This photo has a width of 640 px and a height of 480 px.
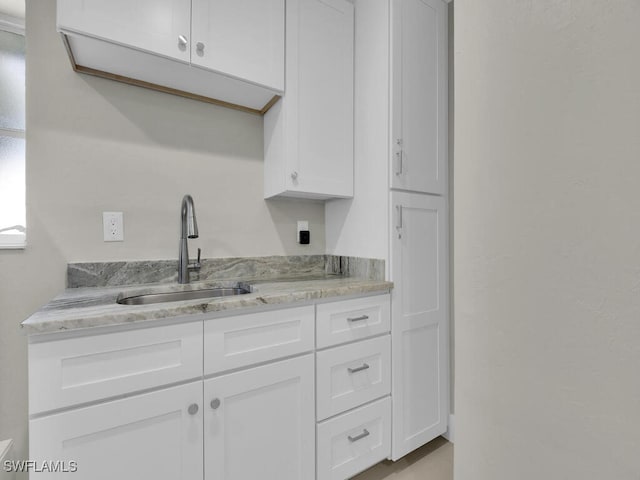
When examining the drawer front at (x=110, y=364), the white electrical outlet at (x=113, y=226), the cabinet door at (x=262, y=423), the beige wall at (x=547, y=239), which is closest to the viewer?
the beige wall at (x=547, y=239)

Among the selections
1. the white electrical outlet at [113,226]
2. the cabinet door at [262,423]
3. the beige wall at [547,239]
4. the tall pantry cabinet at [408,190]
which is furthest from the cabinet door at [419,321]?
the white electrical outlet at [113,226]

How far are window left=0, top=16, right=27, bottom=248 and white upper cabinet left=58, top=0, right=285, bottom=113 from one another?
0.76ft

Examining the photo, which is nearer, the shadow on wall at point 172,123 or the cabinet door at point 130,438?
the cabinet door at point 130,438

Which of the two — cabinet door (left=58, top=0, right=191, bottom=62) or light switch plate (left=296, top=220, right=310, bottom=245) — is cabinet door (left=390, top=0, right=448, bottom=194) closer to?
light switch plate (left=296, top=220, right=310, bottom=245)

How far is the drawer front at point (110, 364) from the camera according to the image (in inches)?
30.6

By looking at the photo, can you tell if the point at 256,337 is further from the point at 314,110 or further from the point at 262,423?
the point at 314,110

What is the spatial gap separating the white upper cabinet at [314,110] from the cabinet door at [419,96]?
0.90ft

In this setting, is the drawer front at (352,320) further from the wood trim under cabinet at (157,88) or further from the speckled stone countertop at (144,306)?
the wood trim under cabinet at (157,88)

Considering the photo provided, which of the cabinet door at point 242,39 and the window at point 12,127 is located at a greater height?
the cabinet door at point 242,39

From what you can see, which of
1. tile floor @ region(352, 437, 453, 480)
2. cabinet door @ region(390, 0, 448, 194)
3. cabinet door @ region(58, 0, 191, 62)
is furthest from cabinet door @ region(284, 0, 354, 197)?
tile floor @ region(352, 437, 453, 480)

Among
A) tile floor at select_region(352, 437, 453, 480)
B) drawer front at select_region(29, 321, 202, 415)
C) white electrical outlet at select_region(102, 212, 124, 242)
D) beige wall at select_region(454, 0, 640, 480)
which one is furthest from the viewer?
tile floor at select_region(352, 437, 453, 480)

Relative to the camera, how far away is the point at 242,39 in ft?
4.38

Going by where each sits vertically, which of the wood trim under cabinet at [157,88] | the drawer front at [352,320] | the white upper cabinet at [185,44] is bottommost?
the drawer front at [352,320]

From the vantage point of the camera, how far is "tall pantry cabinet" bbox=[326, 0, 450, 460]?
4.88 ft
